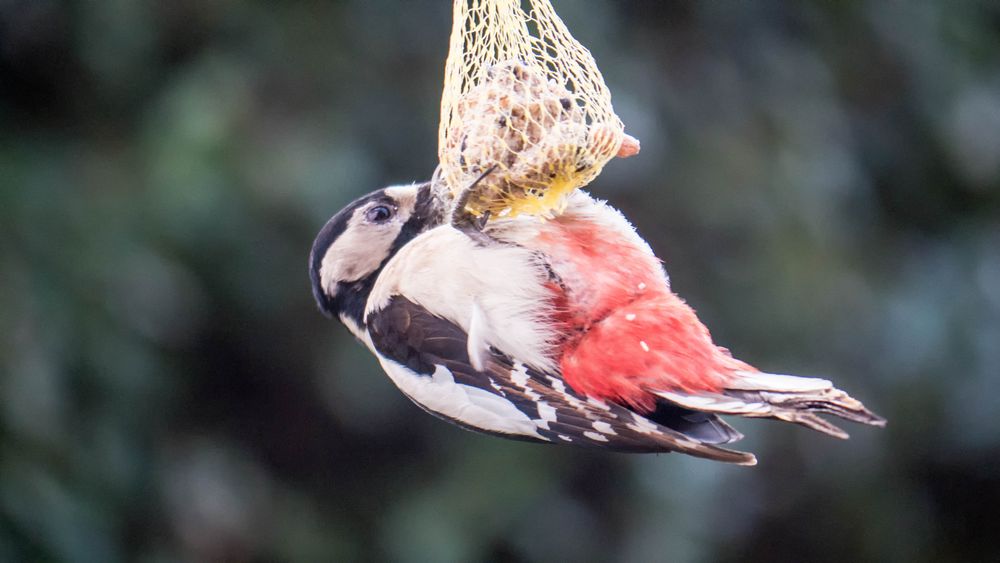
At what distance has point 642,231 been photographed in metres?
3.64

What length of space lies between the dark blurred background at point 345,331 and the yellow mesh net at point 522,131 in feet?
3.94

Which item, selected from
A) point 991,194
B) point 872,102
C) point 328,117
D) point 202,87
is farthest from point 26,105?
point 991,194

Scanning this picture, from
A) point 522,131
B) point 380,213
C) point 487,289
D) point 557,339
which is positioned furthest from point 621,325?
point 380,213

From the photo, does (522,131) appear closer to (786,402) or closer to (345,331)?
(786,402)

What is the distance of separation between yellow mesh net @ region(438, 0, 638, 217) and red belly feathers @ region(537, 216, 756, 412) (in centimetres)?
9

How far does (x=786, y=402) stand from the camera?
4.93 ft

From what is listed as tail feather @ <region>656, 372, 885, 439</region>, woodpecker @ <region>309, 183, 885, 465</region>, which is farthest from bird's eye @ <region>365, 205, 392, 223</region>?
tail feather @ <region>656, 372, 885, 439</region>

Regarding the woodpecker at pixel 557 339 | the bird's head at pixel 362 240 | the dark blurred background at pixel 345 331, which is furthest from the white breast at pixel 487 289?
the dark blurred background at pixel 345 331

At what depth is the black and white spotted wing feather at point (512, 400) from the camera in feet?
5.15

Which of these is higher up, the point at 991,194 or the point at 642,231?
the point at 991,194

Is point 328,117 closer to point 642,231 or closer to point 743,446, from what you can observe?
point 642,231

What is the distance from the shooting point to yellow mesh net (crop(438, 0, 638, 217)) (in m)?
1.80

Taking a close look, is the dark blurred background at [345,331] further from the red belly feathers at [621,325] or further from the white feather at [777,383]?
the white feather at [777,383]

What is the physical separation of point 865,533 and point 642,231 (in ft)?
3.96
